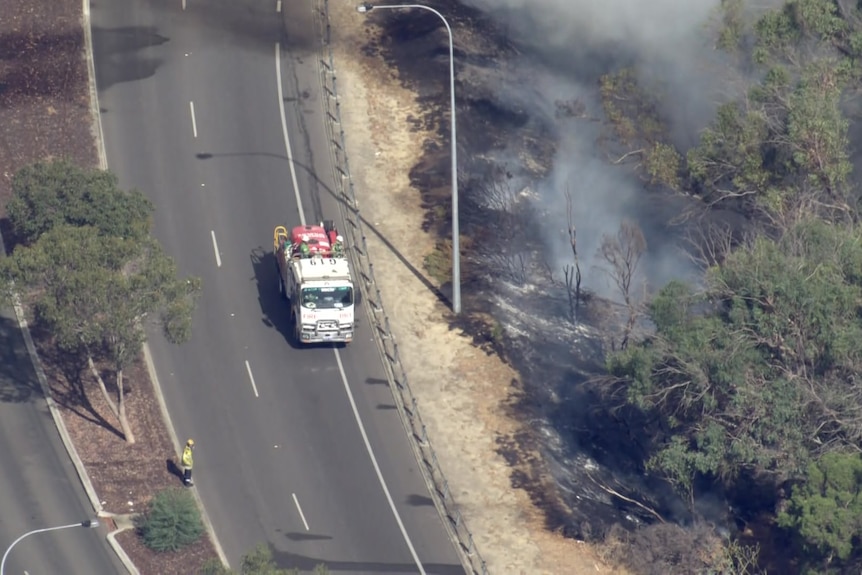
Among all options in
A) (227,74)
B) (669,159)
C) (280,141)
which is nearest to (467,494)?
(669,159)

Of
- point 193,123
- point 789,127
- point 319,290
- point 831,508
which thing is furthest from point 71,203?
point 831,508

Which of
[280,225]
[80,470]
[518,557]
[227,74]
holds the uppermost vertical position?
[227,74]

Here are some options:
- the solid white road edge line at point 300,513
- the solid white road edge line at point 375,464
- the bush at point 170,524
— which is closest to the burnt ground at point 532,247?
the solid white road edge line at point 375,464

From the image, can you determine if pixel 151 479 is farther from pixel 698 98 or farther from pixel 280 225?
pixel 698 98

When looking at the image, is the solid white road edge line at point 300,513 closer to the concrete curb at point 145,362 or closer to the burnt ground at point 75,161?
the concrete curb at point 145,362

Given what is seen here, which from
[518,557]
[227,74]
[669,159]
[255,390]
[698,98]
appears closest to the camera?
[518,557]

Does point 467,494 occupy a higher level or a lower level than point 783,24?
lower

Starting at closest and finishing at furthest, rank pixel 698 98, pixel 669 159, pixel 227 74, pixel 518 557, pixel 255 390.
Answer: pixel 518 557, pixel 255 390, pixel 669 159, pixel 698 98, pixel 227 74

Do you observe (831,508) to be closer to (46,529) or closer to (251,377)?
(251,377)
